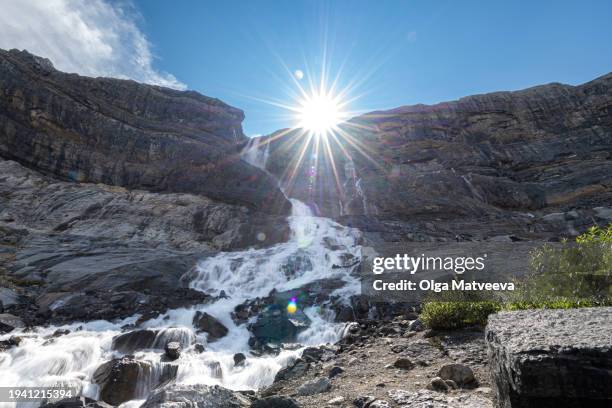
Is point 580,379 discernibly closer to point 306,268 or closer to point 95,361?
point 95,361

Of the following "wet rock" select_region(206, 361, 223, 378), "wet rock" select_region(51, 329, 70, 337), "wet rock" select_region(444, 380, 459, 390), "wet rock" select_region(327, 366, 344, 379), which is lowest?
"wet rock" select_region(206, 361, 223, 378)

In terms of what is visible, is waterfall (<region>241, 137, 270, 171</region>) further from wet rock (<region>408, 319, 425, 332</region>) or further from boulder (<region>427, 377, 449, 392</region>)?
boulder (<region>427, 377, 449, 392</region>)

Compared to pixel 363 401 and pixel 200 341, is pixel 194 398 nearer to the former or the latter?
pixel 363 401

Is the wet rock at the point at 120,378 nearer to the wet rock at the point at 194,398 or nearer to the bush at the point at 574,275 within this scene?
the wet rock at the point at 194,398

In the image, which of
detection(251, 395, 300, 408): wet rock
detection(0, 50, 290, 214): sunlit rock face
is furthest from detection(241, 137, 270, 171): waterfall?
detection(251, 395, 300, 408): wet rock

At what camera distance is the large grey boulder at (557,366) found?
2865mm

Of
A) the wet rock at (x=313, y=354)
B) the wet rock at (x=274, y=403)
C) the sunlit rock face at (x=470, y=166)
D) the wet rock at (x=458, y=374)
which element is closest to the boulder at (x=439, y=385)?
the wet rock at (x=458, y=374)

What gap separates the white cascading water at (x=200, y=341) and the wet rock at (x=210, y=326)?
300 millimetres

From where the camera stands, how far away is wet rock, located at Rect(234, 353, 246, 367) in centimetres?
1321

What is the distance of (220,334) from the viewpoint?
16.8m

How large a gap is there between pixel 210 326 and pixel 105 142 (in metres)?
38.9

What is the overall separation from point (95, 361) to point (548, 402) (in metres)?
15.2

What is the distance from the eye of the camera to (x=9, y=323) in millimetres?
16250

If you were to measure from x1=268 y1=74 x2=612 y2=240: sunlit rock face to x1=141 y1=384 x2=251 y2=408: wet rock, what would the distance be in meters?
28.9
